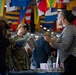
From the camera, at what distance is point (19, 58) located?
544cm

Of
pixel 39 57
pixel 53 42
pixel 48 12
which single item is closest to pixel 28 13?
pixel 48 12

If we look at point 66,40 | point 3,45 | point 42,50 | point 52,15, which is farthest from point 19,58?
point 52,15

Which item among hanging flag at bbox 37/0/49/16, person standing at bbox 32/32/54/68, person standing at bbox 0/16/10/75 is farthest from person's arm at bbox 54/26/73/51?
hanging flag at bbox 37/0/49/16

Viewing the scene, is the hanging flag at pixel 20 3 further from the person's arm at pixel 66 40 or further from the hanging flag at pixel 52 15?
the person's arm at pixel 66 40

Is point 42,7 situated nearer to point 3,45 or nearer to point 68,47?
point 3,45

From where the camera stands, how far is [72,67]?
13.8 feet

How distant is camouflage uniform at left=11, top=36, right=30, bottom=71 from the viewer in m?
5.33

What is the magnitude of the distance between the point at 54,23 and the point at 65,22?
7467mm

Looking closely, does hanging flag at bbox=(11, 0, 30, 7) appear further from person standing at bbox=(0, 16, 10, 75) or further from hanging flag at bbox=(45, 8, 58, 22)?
person standing at bbox=(0, 16, 10, 75)

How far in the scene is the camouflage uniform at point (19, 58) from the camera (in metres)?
5.33

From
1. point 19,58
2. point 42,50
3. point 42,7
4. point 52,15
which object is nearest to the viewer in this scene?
point 19,58

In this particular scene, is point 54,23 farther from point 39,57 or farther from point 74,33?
point 74,33

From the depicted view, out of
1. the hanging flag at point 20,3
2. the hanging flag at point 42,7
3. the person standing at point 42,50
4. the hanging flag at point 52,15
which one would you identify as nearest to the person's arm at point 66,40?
the person standing at point 42,50

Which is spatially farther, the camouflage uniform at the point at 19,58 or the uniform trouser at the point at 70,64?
the camouflage uniform at the point at 19,58
